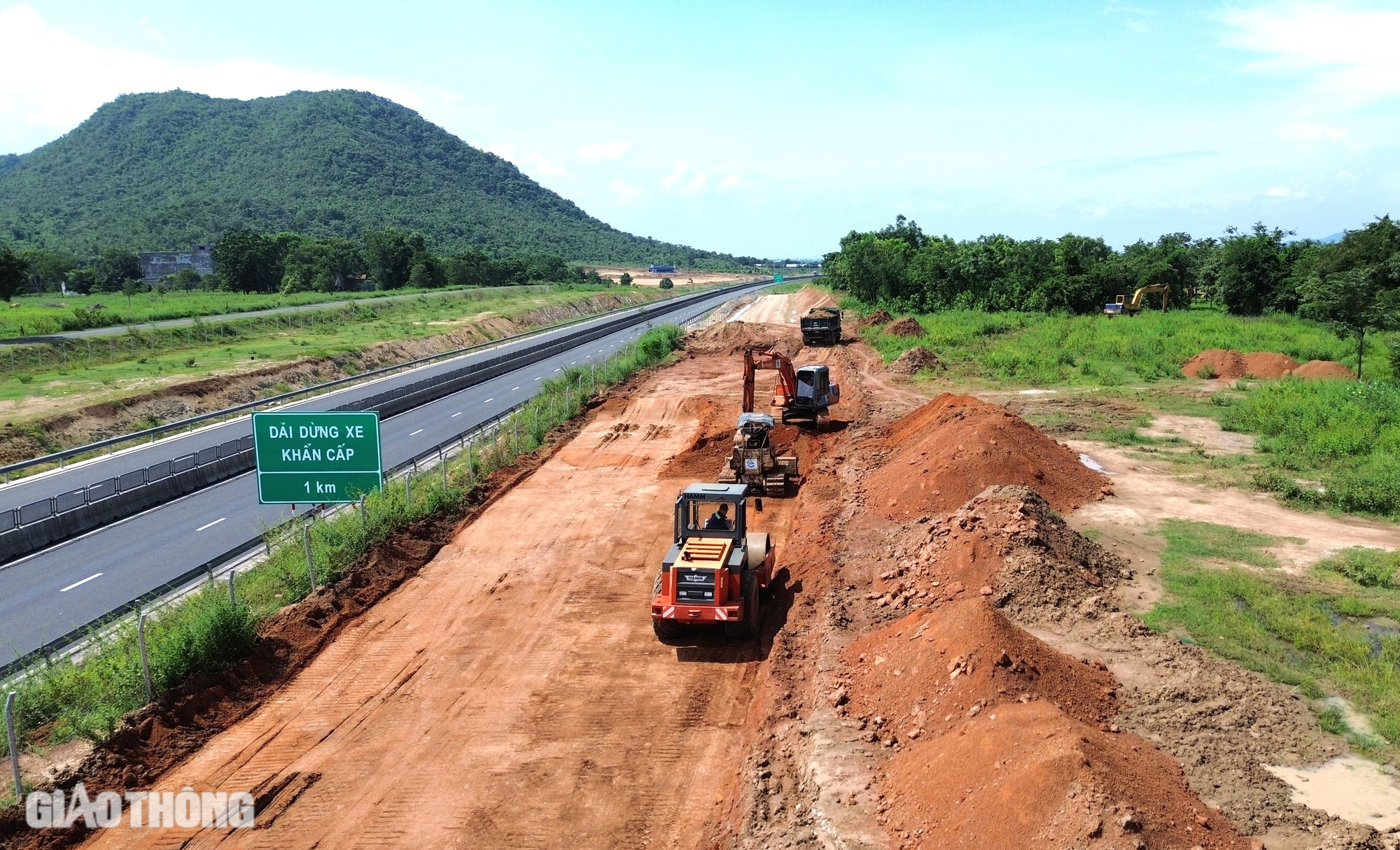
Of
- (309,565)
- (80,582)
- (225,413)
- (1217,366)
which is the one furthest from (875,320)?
(80,582)

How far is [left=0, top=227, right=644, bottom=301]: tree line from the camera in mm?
111250

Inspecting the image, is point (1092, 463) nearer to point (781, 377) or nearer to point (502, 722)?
point (781, 377)

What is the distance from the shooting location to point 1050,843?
358 inches

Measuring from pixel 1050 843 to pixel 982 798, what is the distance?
1069 millimetres

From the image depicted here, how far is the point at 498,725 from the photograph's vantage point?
14289mm

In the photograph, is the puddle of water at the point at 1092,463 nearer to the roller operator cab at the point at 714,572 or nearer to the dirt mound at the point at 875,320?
the roller operator cab at the point at 714,572

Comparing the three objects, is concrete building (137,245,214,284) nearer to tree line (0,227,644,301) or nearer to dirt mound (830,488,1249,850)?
tree line (0,227,644,301)

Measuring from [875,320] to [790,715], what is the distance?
213 feet

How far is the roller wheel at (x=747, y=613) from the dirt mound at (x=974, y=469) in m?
7.27

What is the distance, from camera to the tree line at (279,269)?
365 ft

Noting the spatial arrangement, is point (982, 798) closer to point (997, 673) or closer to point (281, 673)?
point (997, 673)

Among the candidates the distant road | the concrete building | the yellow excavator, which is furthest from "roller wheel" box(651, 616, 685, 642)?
the concrete building

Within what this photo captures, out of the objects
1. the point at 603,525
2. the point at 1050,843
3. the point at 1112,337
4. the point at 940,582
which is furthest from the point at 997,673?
the point at 1112,337

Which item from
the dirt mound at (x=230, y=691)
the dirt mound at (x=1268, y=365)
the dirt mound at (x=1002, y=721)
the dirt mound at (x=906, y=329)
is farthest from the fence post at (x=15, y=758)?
the dirt mound at (x=906, y=329)
